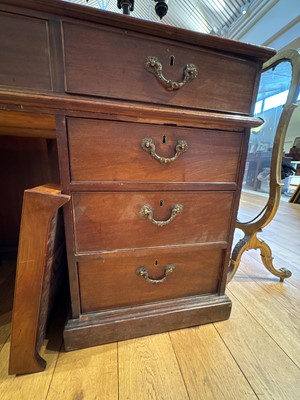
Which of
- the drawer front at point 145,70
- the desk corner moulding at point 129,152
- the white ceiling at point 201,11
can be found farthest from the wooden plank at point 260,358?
the white ceiling at point 201,11

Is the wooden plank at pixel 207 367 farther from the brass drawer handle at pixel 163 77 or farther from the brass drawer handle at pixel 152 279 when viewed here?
the brass drawer handle at pixel 163 77

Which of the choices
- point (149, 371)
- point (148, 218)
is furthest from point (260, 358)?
point (148, 218)

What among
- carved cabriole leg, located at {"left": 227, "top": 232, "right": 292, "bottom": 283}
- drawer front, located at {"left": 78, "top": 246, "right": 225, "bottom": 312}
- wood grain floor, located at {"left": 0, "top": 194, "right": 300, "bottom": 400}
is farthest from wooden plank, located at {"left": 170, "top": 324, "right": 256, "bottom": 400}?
carved cabriole leg, located at {"left": 227, "top": 232, "right": 292, "bottom": 283}

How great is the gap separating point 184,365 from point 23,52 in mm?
892

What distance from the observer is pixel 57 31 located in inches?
15.2

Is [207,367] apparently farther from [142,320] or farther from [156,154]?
[156,154]

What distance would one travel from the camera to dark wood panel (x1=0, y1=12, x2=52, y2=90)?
37cm

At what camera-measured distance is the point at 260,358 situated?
557 mm

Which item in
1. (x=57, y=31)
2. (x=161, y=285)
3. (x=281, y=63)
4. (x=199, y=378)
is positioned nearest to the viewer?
(x=57, y=31)

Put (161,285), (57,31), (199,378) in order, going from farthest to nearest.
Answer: (161,285)
(199,378)
(57,31)

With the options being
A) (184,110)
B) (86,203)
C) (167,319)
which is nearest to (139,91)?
(184,110)

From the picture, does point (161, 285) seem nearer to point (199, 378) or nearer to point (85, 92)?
point (199, 378)

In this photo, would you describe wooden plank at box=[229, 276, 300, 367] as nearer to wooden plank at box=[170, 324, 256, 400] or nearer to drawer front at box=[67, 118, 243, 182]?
wooden plank at box=[170, 324, 256, 400]

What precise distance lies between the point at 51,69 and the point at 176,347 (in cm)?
84
